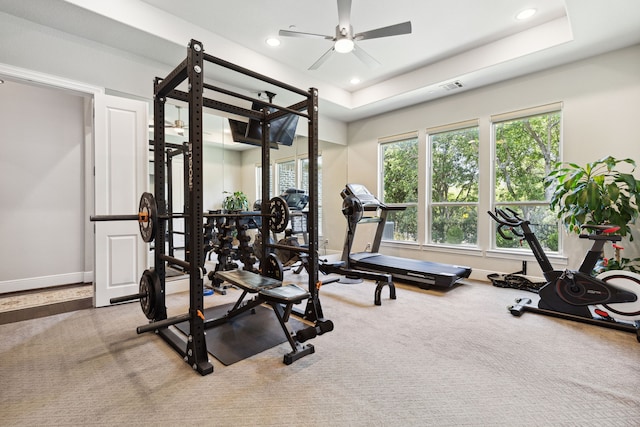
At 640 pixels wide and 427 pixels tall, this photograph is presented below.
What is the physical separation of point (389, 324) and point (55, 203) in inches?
191

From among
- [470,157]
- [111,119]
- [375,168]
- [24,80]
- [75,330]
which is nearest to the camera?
[75,330]

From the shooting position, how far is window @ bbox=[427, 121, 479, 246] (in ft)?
16.5

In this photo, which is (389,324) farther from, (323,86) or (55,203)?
(55,203)

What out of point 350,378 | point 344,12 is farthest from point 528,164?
point 350,378

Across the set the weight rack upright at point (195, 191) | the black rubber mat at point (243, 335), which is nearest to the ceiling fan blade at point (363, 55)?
the weight rack upright at point (195, 191)

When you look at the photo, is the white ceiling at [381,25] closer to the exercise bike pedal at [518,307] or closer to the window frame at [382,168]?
the window frame at [382,168]

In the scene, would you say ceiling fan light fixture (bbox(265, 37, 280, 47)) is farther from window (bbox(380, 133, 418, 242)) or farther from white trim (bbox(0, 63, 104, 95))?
window (bbox(380, 133, 418, 242))

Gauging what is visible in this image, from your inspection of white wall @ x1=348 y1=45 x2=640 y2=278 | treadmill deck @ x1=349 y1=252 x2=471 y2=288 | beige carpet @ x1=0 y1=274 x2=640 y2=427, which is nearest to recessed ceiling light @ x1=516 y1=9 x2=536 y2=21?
white wall @ x1=348 y1=45 x2=640 y2=278

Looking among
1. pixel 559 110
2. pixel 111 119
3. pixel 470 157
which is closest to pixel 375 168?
pixel 470 157

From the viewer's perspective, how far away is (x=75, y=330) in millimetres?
2768

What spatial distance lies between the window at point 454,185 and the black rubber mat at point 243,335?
137 inches

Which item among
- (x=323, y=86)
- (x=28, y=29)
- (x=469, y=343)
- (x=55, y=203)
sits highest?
(x=323, y=86)

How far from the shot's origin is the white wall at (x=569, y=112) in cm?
368

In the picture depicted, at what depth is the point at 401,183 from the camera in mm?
5980
